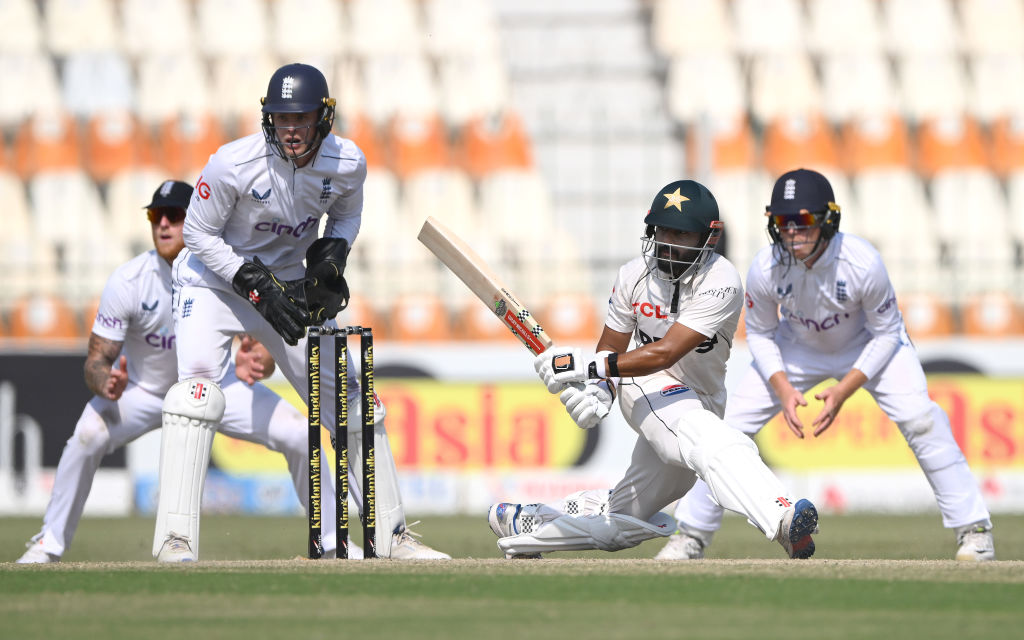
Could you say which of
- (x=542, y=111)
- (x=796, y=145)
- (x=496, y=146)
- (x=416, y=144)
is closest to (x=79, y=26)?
(x=416, y=144)

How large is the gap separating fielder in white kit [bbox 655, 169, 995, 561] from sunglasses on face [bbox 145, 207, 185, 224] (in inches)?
113

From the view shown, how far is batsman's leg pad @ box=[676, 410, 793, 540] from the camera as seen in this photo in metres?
5.28

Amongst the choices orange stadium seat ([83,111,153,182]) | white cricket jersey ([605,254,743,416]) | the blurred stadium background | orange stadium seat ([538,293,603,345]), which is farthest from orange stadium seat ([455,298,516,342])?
white cricket jersey ([605,254,743,416])

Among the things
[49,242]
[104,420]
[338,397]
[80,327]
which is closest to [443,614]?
[338,397]

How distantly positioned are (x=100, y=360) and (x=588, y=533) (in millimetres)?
2650

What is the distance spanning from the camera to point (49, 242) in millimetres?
13773

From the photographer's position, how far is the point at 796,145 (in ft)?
48.2

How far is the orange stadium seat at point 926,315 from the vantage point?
1227 cm

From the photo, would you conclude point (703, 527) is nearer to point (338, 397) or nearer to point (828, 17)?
point (338, 397)

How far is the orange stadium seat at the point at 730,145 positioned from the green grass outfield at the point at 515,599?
9445 mm

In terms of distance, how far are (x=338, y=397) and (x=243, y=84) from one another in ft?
34.2

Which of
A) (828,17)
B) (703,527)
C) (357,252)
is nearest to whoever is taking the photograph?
(703,527)

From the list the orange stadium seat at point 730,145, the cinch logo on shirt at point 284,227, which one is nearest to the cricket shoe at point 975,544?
the cinch logo on shirt at point 284,227

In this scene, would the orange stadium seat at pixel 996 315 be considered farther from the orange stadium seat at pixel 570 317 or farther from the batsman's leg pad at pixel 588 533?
the batsman's leg pad at pixel 588 533
